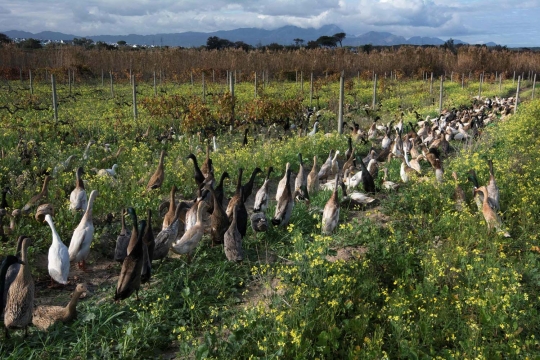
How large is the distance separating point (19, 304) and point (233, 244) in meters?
2.55

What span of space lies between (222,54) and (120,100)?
16.5 metres

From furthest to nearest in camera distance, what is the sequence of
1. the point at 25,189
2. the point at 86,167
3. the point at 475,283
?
1. the point at 86,167
2. the point at 25,189
3. the point at 475,283

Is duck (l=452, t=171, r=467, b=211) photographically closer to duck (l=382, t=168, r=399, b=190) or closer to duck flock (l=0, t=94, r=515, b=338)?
duck flock (l=0, t=94, r=515, b=338)

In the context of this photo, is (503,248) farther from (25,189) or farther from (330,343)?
(25,189)

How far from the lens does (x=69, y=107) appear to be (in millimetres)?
18500

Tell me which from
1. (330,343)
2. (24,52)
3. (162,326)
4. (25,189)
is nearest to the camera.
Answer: (330,343)

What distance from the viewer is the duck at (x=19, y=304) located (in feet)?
15.1

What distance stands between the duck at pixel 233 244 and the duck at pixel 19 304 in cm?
234

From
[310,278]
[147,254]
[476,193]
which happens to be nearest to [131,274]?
[147,254]

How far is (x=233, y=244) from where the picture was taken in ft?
20.3

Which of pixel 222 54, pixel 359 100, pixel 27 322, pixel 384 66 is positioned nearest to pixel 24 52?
pixel 222 54

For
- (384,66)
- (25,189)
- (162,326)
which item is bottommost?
(162,326)

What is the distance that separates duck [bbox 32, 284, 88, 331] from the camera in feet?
15.8

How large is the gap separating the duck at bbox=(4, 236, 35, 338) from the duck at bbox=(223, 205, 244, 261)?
2.34m
